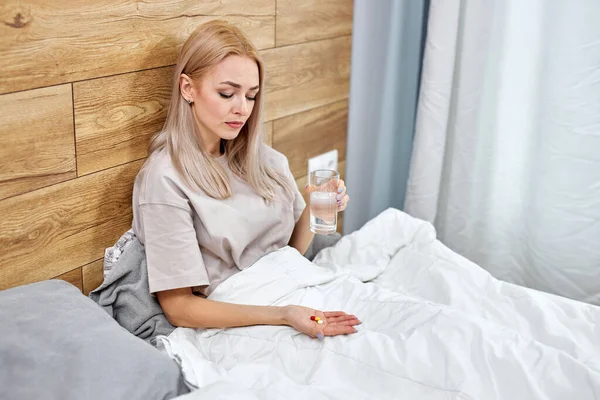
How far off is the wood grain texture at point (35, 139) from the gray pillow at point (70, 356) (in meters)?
0.24

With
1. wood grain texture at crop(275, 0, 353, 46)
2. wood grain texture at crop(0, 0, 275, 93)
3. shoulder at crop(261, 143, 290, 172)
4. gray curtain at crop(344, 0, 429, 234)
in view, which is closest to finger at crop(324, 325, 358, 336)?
shoulder at crop(261, 143, 290, 172)

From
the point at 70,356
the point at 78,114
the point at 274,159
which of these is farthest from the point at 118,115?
the point at 70,356

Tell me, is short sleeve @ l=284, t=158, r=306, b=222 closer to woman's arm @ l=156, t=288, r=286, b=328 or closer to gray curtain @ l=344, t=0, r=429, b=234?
woman's arm @ l=156, t=288, r=286, b=328

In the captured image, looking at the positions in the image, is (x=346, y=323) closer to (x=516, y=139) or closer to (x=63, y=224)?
(x=63, y=224)

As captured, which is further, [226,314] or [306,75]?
[306,75]

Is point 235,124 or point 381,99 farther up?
point 235,124

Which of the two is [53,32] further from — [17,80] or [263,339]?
[263,339]

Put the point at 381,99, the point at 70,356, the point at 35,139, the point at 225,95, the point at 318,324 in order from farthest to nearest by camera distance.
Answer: the point at 381,99 → the point at 225,95 → the point at 318,324 → the point at 35,139 → the point at 70,356

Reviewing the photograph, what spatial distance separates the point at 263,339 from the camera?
5.92 ft

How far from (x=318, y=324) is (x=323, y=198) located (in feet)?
1.05

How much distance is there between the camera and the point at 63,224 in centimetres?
179

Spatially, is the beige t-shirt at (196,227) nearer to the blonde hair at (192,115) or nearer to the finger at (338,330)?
the blonde hair at (192,115)

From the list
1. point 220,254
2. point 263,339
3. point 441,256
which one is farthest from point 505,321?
point 220,254

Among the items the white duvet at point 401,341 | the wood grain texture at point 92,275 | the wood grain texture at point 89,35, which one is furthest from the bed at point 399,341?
the wood grain texture at point 89,35
